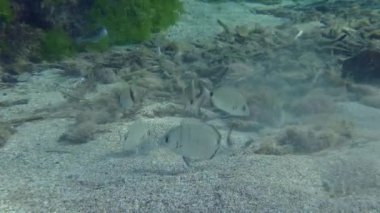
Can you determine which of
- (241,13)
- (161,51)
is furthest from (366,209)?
(241,13)

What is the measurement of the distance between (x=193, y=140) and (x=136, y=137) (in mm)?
974

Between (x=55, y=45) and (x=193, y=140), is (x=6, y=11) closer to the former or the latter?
(x=55, y=45)

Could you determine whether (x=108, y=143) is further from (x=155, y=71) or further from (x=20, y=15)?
(x=20, y=15)

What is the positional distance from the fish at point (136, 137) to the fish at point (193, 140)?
2.57 ft

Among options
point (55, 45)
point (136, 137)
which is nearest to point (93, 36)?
point (55, 45)

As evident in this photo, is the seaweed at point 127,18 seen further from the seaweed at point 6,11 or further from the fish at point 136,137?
the fish at point 136,137

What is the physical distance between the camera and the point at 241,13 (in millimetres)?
12469

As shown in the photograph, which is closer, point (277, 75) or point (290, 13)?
point (277, 75)

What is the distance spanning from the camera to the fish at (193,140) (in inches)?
147

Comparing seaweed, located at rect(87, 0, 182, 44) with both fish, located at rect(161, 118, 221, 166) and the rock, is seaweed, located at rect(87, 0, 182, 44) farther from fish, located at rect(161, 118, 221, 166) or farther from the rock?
fish, located at rect(161, 118, 221, 166)

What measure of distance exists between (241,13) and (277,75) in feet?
19.2

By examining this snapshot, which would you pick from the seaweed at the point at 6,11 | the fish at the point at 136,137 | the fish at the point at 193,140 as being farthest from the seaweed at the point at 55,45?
the fish at the point at 193,140

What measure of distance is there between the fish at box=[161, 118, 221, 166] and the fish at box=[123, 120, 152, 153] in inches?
30.9

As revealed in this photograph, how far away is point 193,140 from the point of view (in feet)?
12.3
